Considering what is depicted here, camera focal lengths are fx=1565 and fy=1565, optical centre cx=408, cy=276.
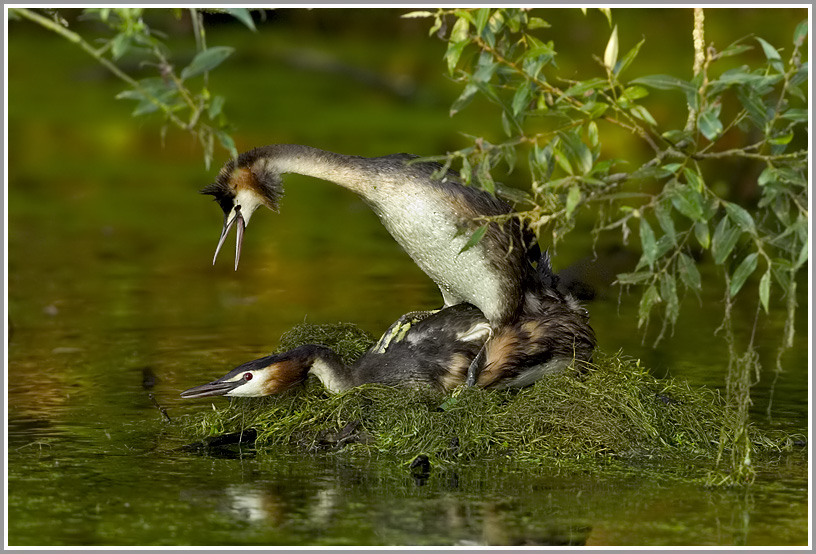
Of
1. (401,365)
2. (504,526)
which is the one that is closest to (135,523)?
(504,526)

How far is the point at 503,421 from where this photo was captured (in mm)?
7879

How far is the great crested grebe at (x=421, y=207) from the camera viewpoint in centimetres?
815

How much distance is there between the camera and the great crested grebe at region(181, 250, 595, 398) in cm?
812

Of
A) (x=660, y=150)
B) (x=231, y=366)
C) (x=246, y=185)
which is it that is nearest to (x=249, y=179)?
(x=246, y=185)

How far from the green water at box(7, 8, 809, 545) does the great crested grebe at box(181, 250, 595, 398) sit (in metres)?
0.49

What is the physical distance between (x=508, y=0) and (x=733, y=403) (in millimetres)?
2540

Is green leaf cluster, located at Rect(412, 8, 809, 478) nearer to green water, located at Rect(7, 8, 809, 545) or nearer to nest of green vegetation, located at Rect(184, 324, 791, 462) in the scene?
nest of green vegetation, located at Rect(184, 324, 791, 462)

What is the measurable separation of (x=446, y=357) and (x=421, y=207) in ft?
2.78

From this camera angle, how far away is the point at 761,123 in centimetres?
659

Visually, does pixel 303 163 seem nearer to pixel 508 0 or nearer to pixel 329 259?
pixel 508 0

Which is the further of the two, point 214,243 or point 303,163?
point 214,243

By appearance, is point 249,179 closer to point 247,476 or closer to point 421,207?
point 421,207

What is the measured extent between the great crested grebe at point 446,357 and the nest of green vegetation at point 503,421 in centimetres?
11

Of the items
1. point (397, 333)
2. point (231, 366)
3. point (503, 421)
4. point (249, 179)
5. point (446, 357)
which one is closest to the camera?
point (503, 421)
